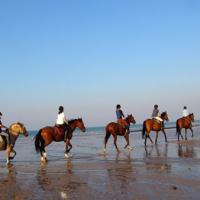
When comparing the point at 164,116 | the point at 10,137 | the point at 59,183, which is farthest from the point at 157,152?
the point at 59,183

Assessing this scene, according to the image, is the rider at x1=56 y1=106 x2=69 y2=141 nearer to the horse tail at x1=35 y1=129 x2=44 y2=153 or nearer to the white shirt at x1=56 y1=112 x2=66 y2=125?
the white shirt at x1=56 y1=112 x2=66 y2=125

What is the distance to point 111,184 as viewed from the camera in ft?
35.0

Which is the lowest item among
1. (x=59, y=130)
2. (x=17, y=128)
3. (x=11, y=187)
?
(x=11, y=187)

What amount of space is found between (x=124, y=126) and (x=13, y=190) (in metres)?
12.6

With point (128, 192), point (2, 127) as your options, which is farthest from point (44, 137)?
point (128, 192)

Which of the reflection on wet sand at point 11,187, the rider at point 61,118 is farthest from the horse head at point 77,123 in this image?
the reflection on wet sand at point 11,187

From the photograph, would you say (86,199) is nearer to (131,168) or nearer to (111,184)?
(111,184)

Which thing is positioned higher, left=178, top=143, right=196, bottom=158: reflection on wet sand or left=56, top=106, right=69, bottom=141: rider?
left=56, top=106, right=69, bottom=141: rider

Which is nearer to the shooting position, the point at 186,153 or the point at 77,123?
the point at 186,153

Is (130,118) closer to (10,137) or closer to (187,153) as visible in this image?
(187,153)

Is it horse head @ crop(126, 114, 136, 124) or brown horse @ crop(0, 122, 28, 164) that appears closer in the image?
brown horse @ crop(0, 122, 28, 164)

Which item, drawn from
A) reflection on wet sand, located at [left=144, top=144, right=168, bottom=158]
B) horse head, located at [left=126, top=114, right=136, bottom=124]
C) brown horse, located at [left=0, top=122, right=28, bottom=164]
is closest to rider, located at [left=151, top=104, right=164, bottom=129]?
horse head, located at [left=126, top=114, right=136, bottom=124]

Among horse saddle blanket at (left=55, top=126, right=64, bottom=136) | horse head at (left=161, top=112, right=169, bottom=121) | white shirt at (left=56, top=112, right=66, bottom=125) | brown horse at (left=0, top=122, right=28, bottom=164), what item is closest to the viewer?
brown horse at (left=0, top=122, right=28, bottom=164)

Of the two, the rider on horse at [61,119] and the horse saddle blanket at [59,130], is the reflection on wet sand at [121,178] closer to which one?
the horse saddle blanket at [59,130]
